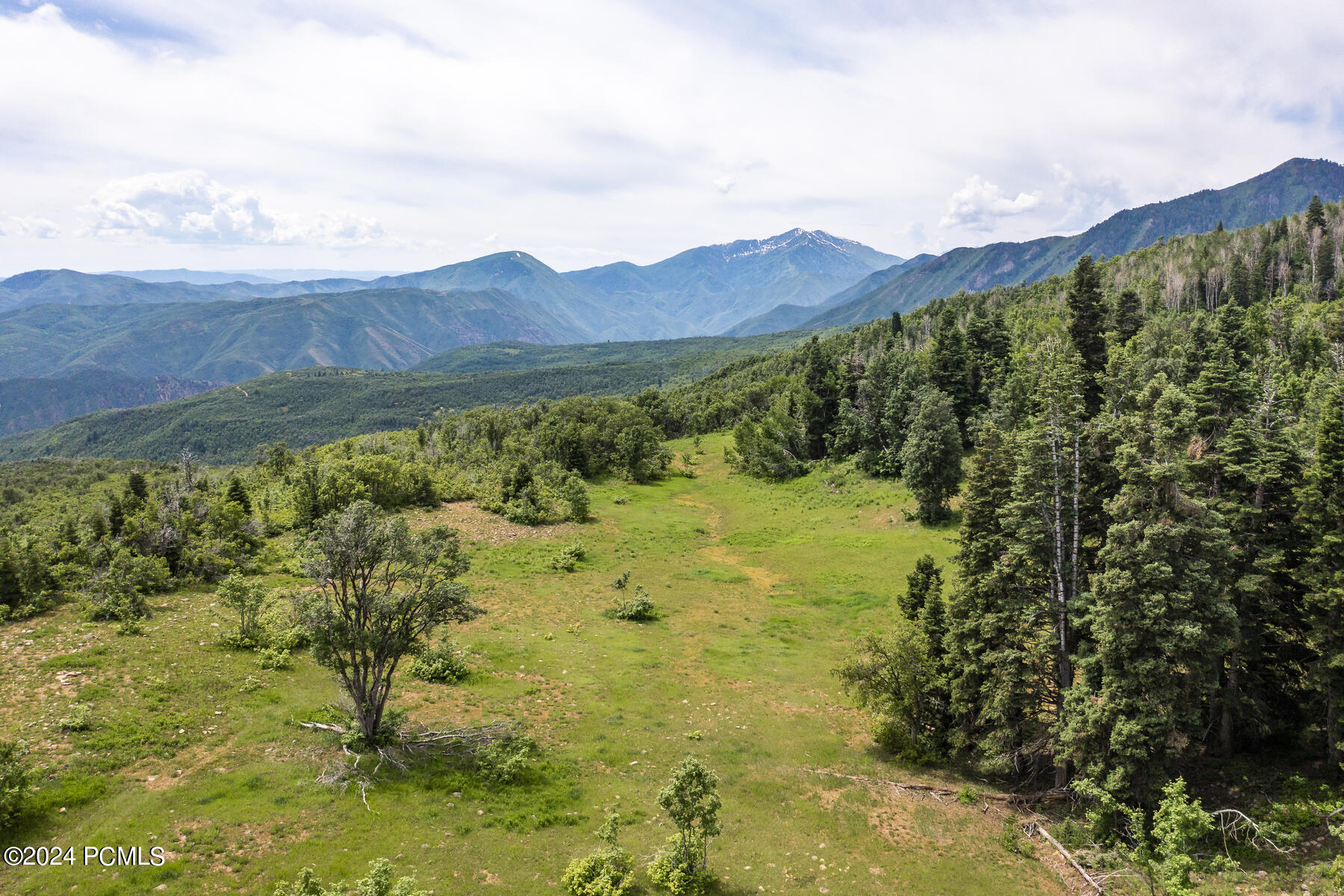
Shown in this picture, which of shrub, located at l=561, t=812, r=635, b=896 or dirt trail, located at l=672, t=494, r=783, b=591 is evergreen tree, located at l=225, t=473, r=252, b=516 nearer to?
dirt trail, located at l=672, t=494, r=783, b=591

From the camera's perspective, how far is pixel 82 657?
2394 centimetres

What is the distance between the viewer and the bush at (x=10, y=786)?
50.1 feet

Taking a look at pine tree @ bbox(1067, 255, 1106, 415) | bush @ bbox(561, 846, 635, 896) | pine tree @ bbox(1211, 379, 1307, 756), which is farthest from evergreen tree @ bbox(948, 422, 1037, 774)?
pine tree @ bbox(1067, 255, 1106, 415)

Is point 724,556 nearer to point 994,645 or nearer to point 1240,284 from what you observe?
point 994,645

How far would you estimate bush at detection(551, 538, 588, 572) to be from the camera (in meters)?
49.1

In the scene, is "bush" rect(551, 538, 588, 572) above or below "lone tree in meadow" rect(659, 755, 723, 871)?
below

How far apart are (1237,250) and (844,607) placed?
6244 inches

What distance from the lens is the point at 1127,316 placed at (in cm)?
7831

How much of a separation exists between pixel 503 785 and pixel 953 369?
70.3 meters

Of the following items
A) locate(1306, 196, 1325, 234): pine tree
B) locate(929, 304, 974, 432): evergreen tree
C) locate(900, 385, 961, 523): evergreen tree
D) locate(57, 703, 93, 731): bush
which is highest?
locate(1306, 196, 1325, 234): pine tree

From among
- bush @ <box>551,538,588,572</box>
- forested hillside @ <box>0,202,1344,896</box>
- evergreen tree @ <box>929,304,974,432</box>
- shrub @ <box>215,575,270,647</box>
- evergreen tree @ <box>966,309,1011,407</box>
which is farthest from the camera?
evergreen tree @ <box>966,309,1011,407</box>

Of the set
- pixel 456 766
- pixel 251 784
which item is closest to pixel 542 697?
pixel 456 766

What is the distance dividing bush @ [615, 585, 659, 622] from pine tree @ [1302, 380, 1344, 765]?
3112 cm

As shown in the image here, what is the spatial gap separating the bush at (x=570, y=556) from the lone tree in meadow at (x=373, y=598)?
1030 inches
